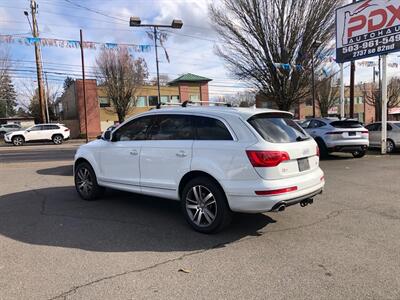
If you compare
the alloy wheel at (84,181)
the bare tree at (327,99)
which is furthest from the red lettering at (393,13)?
the bare tree at (327,99)

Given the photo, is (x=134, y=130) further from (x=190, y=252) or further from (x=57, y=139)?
(x=57, y=139)

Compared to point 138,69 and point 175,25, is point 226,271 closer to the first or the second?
point 175,25

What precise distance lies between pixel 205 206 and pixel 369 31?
44.4 feet

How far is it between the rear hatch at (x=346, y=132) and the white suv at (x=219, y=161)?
28.1 feet

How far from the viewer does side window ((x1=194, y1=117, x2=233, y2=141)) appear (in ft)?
16.7

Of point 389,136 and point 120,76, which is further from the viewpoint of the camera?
point 120,76

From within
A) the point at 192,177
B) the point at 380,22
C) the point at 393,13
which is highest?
the point at 393,13

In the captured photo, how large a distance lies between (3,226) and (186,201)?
280 centimetres

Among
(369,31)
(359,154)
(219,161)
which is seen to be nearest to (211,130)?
(219,161)

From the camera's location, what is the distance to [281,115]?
220 inches

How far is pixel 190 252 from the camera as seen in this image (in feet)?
14.9

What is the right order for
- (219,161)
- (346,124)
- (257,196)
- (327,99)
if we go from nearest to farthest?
(257,196) < (219,161) < (346,124) < (327,99)

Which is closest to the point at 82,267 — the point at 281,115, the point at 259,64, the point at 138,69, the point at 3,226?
the point at 3,226

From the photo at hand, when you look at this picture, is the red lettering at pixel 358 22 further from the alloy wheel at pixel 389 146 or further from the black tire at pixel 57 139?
the black tire at pixel 57 139
